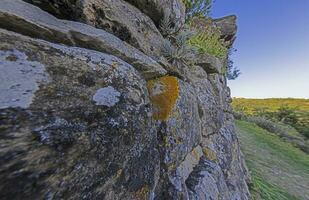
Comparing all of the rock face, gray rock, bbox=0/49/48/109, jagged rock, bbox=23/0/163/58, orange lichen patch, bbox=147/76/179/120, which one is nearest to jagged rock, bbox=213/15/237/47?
jagged rock, bbox=23/0/163/58

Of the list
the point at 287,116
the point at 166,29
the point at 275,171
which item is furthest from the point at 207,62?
the point at 287,116

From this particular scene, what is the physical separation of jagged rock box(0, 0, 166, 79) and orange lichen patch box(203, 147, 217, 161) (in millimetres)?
1824

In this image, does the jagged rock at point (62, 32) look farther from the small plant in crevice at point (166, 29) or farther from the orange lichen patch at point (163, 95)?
the small plant in crevice at point (166, 29)

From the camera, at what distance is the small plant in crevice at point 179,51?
3945 mm

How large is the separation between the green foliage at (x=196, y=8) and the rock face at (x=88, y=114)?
3.36m

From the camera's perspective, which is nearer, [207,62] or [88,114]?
[88,114]

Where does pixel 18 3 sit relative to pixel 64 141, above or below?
above

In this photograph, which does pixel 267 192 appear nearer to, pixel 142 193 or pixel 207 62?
pixel 207 62

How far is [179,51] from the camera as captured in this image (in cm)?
410

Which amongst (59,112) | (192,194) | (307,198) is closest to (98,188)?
(59,112)

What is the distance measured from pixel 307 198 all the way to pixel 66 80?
8.51 metres

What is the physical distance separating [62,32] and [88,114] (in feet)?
3.17

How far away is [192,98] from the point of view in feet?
12.0

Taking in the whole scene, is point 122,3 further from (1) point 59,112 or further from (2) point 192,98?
(1) point 59,112
